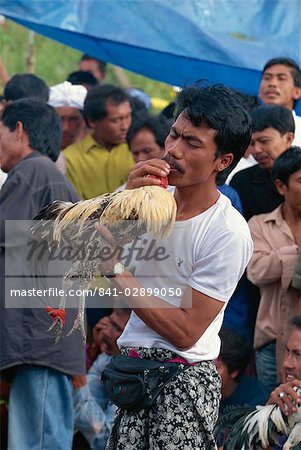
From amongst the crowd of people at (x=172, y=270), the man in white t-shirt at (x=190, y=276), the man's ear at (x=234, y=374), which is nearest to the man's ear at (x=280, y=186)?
the crowd of people at (x=172, y=270)

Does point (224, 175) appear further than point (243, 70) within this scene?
No

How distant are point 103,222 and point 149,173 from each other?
238mm

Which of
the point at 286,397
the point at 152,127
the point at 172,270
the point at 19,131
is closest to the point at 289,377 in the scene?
the point at 286,397

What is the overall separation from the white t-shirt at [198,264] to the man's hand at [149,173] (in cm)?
25

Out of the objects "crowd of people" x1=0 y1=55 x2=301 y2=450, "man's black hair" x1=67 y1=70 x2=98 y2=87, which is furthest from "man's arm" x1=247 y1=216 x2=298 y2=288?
"man's black hair" x1=67 y1=70 x2=98 y2=87

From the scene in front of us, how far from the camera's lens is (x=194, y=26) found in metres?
7.02

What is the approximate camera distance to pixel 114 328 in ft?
19.5

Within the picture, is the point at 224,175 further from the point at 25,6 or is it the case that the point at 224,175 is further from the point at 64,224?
the point at 25,6

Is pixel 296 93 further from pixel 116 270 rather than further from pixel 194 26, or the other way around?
pixel 116 270

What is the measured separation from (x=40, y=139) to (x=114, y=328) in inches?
52.1

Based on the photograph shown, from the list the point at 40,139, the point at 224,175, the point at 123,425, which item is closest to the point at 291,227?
the point at 40,139

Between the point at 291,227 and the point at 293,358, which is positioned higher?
the point at 291,227

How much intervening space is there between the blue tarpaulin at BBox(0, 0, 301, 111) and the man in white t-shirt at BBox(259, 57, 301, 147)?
26 cm

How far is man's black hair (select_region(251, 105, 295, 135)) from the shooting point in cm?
599
